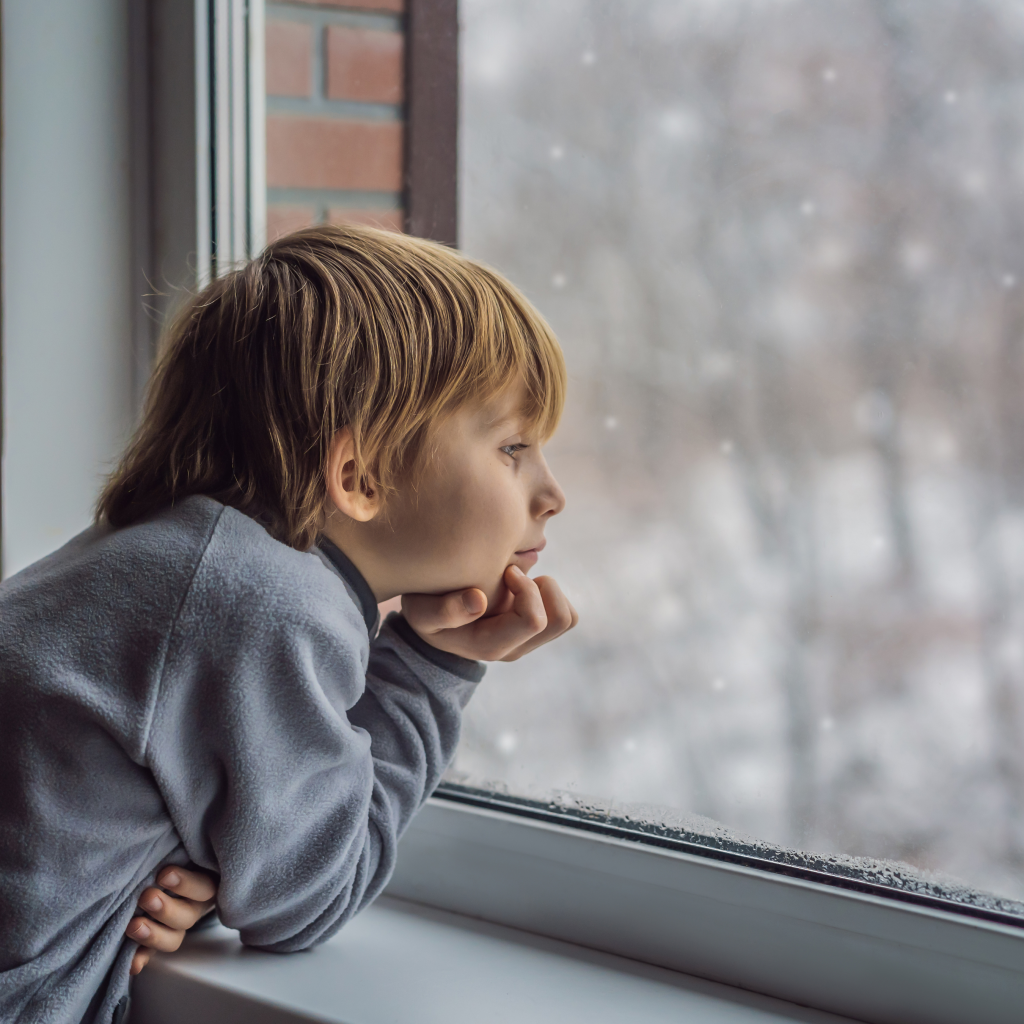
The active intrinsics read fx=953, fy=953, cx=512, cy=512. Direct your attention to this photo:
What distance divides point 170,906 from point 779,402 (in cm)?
57

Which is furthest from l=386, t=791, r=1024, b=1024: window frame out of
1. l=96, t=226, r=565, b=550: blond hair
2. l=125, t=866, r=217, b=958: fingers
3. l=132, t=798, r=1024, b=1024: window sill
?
l=96, t=226, r=565, b=550: blond hair

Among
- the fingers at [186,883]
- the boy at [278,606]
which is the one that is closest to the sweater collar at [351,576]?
the boy at [278,606]

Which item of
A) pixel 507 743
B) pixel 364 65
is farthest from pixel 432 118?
pixel 507 743

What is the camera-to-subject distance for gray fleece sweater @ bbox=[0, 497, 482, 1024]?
59 centimetres

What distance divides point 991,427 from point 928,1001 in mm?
381

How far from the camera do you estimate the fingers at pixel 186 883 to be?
25.9 inches

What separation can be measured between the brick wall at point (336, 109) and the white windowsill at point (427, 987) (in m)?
0.65

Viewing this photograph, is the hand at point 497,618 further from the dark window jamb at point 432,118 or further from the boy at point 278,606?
the dark window jamb at point 432,118

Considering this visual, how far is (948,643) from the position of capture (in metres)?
0.66

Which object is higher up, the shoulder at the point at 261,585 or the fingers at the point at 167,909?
the shoulder at the point at 261,585

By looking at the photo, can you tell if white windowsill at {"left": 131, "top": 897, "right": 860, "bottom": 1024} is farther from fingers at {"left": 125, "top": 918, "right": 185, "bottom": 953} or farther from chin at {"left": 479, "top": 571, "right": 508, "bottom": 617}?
chin at {"left": 479, "top": 571, "right": 508, "bottom": 617}

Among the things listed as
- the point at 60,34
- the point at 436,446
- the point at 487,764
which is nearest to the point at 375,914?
the point at 487,764

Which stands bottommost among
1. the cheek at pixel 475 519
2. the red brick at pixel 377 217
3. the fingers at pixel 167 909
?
the fingers at pixel 167 909

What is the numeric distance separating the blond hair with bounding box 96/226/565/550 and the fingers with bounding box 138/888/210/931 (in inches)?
10.3
